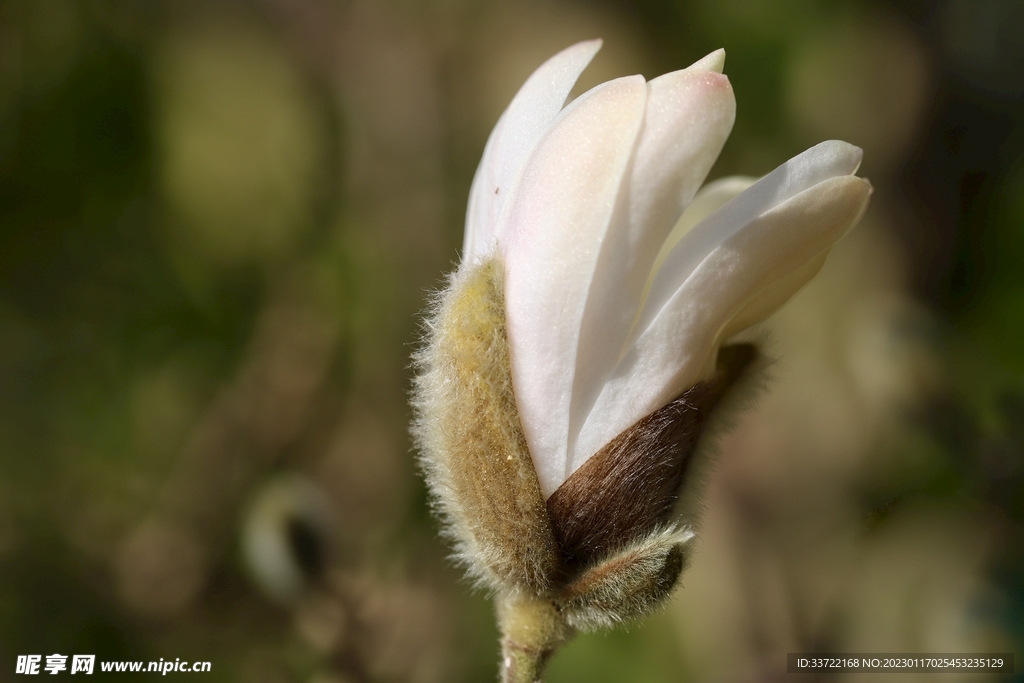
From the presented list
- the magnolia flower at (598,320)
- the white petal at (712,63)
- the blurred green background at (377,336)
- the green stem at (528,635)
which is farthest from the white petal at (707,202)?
the blurred green background at (377,336)

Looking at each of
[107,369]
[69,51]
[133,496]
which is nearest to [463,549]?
[133,496]

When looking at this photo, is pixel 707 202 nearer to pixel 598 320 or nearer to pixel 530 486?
pixel 598 320

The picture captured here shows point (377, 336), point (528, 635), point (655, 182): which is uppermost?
point (377, 336)

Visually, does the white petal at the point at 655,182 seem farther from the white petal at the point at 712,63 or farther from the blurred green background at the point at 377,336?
the blurred green background at the point at 377,336

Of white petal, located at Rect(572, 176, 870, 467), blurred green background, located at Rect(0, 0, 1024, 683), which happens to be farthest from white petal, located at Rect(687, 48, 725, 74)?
blurred green background, located at Rect(0, 0, 1024, 683)

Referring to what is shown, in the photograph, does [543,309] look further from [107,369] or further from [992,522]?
[107,369]

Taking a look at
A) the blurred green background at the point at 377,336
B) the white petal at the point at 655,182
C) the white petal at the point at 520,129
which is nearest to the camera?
the white petal at the point at 655,182

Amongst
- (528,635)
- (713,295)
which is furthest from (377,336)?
(713,295)
